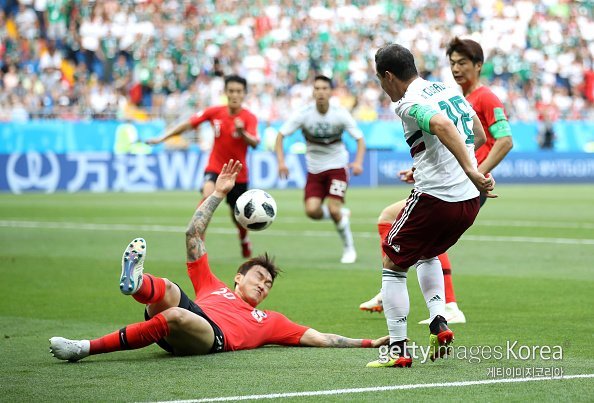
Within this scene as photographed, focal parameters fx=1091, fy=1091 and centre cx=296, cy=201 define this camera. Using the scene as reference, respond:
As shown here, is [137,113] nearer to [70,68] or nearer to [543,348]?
[70,68]

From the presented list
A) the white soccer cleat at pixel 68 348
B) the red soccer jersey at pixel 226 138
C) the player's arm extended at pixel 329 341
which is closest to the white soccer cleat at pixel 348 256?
the red soccer jersey at pixel 226 138

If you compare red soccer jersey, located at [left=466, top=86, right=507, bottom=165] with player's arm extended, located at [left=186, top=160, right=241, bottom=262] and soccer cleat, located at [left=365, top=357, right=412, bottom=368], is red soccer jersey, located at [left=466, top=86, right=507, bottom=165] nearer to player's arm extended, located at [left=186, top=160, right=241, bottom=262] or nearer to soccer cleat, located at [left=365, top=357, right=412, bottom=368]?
player's arm extended, located at [left=186, top=160, right=241, bottom=262]

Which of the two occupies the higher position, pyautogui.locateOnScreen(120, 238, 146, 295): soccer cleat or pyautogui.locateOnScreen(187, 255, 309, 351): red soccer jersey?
pyautogui.locateOnScreen(120, 238, 146, 295): soccer cleat

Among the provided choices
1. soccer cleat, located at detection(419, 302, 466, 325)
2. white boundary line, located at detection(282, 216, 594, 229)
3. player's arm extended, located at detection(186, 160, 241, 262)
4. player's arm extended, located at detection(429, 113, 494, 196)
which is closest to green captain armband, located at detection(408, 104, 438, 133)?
player's arm extended, located at detection(429, 113, 494, 196)

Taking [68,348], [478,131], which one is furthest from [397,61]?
[68,348]

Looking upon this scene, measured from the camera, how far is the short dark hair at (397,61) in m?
7.25

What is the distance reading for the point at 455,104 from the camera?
7441 millimetres

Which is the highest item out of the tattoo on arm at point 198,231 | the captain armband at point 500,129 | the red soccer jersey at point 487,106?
the red soccer jersey at point 487,106

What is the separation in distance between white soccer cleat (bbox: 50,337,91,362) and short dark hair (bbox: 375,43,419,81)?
281 centimetres

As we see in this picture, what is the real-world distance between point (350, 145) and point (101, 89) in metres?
8.30

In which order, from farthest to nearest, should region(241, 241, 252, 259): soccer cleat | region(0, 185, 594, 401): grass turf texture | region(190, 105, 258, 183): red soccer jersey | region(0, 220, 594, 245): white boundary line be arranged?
region(0, 220, 594, 245): white boundary line
region(190, 105, 258, 183): red soccer jersey
region(241, 241, 252, 259): soccer cleat
region(0, 185, 594, 401): grass turf texture

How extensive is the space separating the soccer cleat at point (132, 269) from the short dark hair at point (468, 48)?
3.65 meters

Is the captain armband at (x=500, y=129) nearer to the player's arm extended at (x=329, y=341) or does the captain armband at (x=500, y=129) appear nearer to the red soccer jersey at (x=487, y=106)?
the red soccer jersey at (x=487, y=106)

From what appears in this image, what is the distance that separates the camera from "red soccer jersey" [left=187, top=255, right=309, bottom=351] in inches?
316
